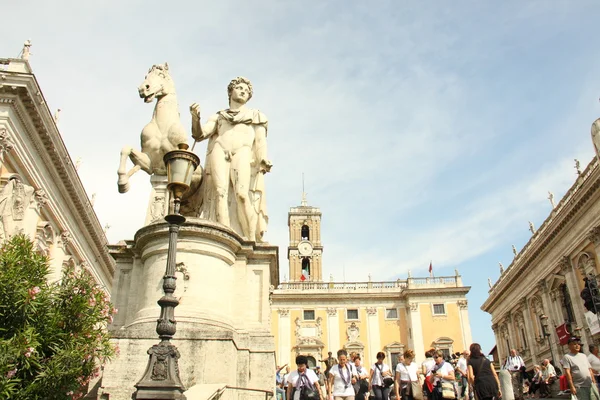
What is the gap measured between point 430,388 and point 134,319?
4984 millimetres

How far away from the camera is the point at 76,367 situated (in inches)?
255

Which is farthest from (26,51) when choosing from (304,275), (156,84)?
(304,275)

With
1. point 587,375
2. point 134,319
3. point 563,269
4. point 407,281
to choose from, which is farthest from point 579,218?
point 134,319

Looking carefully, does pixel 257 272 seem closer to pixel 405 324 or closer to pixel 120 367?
pixel 120 367

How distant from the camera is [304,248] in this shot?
63375 millimetres

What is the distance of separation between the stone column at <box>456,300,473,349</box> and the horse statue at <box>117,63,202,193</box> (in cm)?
4046

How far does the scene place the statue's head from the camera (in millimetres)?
10051

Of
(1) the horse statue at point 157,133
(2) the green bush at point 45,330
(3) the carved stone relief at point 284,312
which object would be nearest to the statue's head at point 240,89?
(1) the horse statue at point 157,133

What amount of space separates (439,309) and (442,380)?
3984cm

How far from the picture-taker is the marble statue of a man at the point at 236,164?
917cm

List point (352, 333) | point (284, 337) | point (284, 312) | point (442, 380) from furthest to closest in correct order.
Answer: point (284, 312), point (352, 333), point (284, 337), point (442, 380)

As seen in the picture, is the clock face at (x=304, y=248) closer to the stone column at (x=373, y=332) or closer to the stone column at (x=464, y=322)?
the stone column at (x=373, y=332)

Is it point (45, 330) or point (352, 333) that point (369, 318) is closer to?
point (352, 333)

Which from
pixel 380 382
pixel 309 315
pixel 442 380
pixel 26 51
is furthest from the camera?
pixel 309 315
